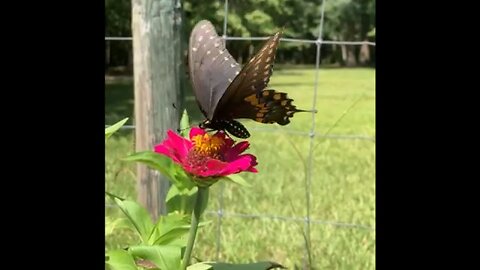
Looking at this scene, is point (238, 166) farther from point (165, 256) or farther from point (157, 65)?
point (157, 65)

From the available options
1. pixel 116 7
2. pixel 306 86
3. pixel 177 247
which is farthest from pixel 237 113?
pixel 306 86

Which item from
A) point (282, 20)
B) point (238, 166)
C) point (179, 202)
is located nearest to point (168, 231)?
point (179, 202)

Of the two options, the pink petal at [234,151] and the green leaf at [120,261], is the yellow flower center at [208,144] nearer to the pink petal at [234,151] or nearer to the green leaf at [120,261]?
the pink petal at [234,151]

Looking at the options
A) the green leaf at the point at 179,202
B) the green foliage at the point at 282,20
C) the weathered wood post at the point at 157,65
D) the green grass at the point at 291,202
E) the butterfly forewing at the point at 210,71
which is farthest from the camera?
the green foliage at the point at 282,20

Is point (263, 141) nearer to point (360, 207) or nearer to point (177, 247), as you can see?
point (360, 207)

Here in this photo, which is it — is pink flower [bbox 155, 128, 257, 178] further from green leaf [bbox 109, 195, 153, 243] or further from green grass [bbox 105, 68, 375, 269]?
green grass [bbox 105, 68, 375, 269]

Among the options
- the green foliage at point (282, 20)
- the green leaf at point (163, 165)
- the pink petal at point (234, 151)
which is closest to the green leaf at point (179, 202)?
the green leaf at point (163, 165)
